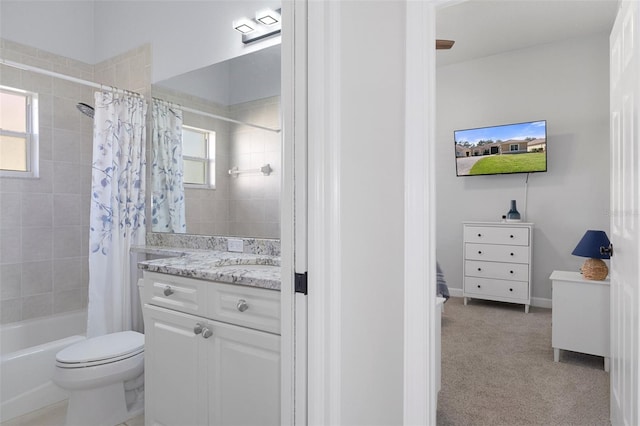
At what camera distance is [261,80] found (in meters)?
2.03

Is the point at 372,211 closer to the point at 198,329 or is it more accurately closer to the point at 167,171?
the point at 198,329

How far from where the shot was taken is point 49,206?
1396 millimetres

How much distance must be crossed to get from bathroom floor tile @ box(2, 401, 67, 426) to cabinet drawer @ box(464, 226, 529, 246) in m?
3.83

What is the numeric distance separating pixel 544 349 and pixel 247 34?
10.0ft

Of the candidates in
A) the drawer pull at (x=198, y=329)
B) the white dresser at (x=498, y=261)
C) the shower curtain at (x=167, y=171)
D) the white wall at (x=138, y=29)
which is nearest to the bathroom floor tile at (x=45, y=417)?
the drawer pull at (x=198, y=329)

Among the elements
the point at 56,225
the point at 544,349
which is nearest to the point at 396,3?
the point at 56,225

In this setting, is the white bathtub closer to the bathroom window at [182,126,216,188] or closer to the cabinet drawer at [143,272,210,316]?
the cabinet drawer at [143,272,210,316]

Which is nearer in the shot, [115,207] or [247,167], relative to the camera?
[115,207]

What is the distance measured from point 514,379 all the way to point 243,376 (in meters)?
1.94

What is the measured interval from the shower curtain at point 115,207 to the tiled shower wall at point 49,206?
0.20 ft

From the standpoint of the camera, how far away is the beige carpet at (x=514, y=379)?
2080 millimetres

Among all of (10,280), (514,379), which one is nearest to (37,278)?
(10,280)

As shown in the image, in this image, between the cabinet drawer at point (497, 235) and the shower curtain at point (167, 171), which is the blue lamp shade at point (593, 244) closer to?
the cabinet drawer at point (497, 235)

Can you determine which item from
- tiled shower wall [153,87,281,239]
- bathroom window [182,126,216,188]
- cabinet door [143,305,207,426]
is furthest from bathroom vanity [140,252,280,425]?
bathroom window [182,126,216,188]
